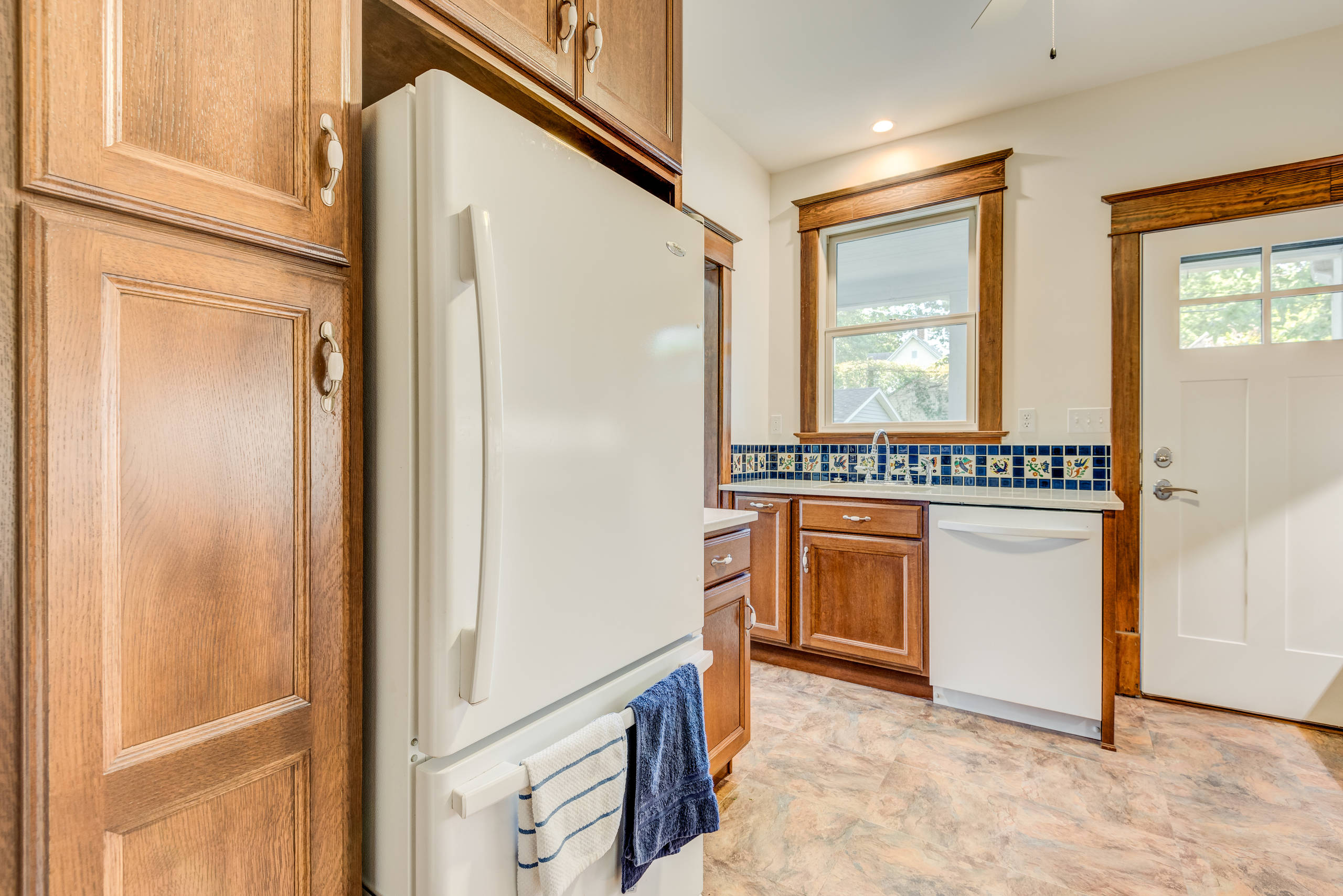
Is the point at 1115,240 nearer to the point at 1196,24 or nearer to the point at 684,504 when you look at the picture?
the point at 1196,24

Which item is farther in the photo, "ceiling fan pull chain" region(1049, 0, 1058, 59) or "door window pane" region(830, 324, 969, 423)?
"door window pane" region(830, 324, 969, 423)

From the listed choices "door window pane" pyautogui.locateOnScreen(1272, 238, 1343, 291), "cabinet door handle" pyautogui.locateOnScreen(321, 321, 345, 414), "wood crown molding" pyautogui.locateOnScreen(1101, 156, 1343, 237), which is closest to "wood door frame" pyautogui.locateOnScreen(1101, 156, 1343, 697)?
"wood crown molding" pyautogui.locateOnScreen(1101, 156, 1343, 237)

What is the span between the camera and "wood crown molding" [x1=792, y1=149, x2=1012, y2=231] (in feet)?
9.68

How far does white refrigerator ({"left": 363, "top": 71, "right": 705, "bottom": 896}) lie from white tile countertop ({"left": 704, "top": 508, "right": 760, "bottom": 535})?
0.62 meters

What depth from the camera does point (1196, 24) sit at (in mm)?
2334

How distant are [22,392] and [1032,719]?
2923 mm

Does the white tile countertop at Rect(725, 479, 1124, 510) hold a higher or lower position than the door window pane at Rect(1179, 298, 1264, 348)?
lower

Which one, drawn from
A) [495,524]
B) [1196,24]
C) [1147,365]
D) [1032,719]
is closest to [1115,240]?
[1147,365]

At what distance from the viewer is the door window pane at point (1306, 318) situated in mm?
2324

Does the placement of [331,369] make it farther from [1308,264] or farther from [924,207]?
[1308,264]

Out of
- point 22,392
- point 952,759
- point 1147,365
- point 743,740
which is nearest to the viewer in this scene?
point 22,392

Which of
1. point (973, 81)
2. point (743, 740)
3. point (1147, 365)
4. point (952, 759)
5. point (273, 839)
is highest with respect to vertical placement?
point (973, 81)

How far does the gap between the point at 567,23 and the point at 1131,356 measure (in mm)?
2725

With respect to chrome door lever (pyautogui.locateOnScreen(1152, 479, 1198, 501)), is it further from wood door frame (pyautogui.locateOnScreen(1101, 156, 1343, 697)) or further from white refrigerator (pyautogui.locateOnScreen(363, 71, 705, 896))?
white refrigerator (pyautogui.locateOnScreen(363, 71, 705, 896))
